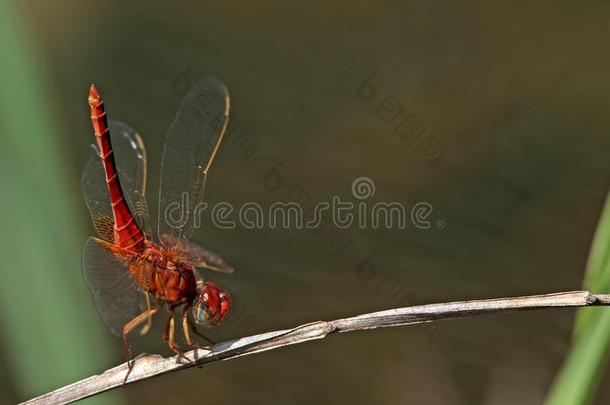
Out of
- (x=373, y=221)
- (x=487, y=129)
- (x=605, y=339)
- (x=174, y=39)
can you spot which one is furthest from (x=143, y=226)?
(x=174, y=39)

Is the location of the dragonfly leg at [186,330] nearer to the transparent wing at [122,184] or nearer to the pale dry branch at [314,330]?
the pale dry branch at [314,330]

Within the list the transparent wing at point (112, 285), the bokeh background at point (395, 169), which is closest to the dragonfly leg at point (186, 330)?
the transparent wing at point (112, 285)

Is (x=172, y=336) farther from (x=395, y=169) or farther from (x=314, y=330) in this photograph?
(x=395, y=169)

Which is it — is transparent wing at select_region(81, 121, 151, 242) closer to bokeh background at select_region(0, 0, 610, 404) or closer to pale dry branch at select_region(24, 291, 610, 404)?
pale dry branch at select_region(24, 291, 610, 404)

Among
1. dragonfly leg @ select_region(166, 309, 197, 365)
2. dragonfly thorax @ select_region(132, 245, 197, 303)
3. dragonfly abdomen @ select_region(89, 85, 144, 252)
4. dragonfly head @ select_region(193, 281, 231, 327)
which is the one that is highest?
dragonfly abdomen @ select_region(89, 85, 144, 252)

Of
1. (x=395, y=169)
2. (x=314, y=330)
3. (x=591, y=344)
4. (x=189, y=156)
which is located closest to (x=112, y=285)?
(x=189, y=156)

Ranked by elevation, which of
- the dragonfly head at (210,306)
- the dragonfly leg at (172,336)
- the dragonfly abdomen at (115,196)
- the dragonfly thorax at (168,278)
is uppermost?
the dragonfly abdomen at (115,196)

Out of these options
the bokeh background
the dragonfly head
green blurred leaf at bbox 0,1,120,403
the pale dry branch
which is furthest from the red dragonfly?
the bokeh background
